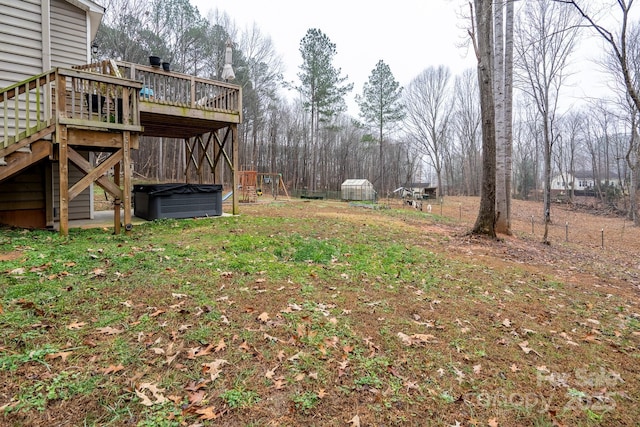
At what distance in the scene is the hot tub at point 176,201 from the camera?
25.2ft

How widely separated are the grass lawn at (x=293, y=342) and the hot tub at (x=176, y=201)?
8.58 feet

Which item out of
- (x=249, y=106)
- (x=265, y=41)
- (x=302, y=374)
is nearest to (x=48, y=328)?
(x=302, y=374)

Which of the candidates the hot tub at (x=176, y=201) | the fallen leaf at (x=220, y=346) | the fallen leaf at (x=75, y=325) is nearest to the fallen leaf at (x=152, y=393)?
the fallen leaf at (x=220, y=346)

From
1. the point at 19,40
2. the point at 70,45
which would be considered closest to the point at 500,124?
the point at 70,45

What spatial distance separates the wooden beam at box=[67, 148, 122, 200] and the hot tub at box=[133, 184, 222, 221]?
1.61m

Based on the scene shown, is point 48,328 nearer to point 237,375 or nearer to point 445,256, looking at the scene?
point 237,375

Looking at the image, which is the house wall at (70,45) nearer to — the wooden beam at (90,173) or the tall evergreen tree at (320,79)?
the wooden beam at (90,173)

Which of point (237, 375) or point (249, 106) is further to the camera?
point (249, 106)

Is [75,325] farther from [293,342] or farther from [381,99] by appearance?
[381,99]

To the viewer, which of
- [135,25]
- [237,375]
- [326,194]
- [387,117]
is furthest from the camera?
[387,117]

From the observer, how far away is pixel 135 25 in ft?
64.3

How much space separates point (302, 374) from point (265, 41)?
27.1 metres

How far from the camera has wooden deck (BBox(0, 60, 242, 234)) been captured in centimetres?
528

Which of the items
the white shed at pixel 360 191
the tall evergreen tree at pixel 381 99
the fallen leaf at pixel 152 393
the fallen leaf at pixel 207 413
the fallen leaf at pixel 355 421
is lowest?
the fallen leaf at pixel 355 421
